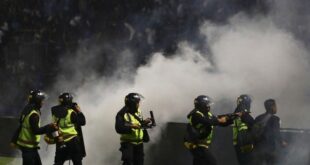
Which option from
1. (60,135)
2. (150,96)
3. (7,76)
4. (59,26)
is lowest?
(60,135)

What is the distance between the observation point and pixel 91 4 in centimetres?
1689

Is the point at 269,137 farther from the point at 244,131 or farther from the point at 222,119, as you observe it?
the point at 222,119

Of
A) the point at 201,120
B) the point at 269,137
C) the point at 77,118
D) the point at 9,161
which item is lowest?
the point at 9,161

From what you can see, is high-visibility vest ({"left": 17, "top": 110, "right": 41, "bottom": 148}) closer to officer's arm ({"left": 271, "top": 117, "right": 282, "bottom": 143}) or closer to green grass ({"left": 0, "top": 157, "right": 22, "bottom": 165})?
officer's arm ({"left": 271, "top": 117, "right": 282, "bottom": 143})

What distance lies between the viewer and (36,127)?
8750 mm

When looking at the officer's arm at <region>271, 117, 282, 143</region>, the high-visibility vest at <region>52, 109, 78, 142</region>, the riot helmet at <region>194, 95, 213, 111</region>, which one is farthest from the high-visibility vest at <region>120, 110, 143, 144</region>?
the officer's arm at <region>271, 117, 282, 143</region>

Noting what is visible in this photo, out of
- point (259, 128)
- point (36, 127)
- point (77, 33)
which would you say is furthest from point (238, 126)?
point (77, 33)

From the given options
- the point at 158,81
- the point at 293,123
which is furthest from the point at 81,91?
the point at 293,123

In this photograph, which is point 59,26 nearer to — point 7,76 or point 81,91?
point 7,76

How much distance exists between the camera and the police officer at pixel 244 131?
30.1ft

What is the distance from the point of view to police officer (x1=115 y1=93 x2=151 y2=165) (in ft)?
31.1

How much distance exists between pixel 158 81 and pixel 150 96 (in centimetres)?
66

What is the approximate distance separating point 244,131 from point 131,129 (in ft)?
5.36

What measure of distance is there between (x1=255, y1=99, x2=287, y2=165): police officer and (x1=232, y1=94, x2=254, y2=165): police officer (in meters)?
0.14
